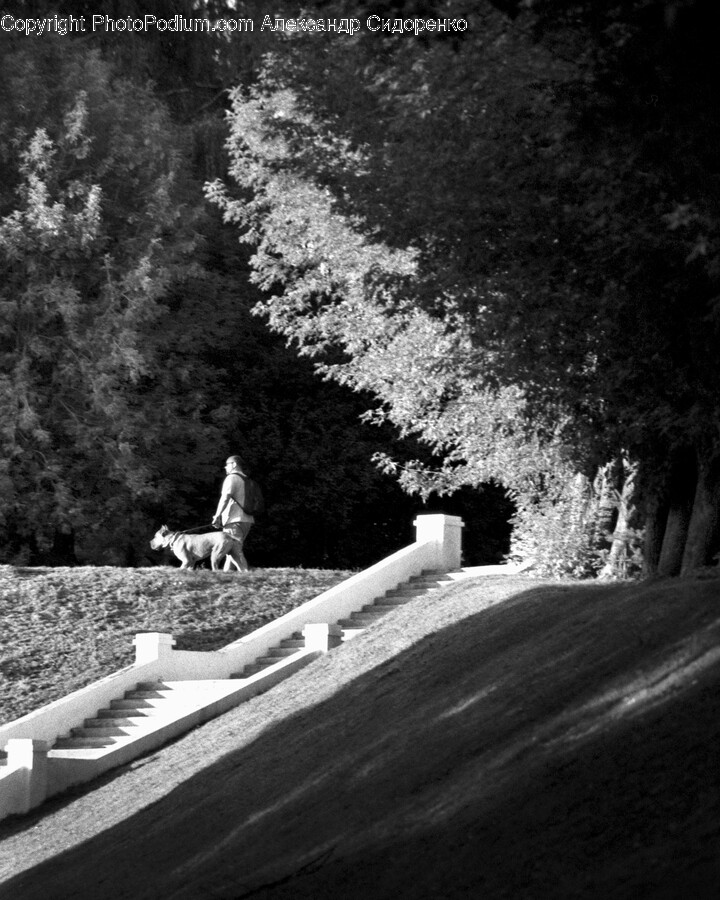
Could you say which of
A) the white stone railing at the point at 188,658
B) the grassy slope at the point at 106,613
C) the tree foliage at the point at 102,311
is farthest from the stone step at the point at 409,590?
the tree foliage at the point at 102,311

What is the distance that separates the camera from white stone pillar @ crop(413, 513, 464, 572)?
84.3 ft

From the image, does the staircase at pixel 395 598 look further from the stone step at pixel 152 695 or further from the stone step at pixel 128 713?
the stone step at pixel 128 713

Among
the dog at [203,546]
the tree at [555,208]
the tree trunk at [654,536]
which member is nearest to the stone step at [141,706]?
the dog at [203,546]

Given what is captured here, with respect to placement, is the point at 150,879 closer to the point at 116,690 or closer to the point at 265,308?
the point at 116,690

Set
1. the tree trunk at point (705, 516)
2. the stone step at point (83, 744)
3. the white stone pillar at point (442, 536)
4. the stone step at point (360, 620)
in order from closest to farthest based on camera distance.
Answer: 1. the tree trunk at point (705, 516)
2. the stone step at point (83, 744)
3. the stone step at point (360, 620)
4. the white stone pillar at point (442, 536)

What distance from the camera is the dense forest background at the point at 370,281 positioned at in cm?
1273

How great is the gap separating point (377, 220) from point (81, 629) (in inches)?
451

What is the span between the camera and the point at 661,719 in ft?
30.5

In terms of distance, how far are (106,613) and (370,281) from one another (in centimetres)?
1044

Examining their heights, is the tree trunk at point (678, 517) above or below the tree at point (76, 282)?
below

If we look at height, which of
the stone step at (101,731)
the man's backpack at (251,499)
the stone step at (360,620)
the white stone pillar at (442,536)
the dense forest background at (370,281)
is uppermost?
the dense forest background at (370,281)

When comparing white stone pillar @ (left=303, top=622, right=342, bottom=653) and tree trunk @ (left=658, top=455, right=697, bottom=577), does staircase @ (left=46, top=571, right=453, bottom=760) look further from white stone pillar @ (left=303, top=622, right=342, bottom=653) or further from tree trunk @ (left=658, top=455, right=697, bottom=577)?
tree trunk @ (left=658, top=455, right=697, bottom=577)

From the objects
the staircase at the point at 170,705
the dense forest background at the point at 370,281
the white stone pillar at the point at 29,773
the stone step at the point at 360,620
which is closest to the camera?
the dense forest background at the point at 370,281

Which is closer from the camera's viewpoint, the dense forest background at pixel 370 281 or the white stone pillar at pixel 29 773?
the dense forest background at pixel 370 281
